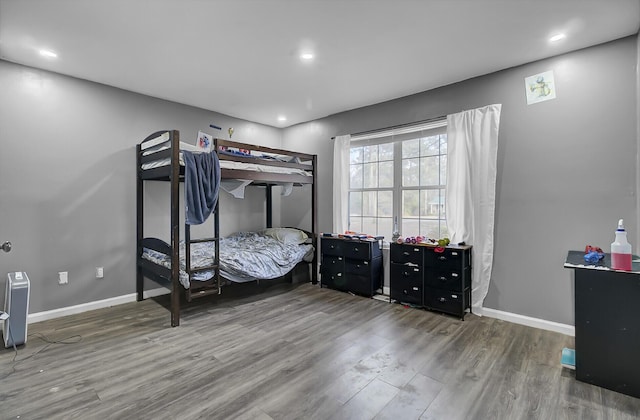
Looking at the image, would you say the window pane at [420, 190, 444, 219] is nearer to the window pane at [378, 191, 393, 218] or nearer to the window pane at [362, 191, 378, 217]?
the window pane at [378, 191, 393, 218]

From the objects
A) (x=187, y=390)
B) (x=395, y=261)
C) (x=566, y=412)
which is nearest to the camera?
(x=566, y=412)

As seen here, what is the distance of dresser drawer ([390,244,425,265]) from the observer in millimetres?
3402

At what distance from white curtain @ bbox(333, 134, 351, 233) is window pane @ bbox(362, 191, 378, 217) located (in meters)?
0.25

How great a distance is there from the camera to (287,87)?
3559 millimetres

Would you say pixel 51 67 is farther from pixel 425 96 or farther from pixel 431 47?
pixel 425 96

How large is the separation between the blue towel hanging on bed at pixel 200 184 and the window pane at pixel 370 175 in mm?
2090

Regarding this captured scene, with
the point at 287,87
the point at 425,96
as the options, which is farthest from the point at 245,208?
the point at 425,96

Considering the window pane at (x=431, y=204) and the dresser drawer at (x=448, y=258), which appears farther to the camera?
the window pane at (x=431, y=204)

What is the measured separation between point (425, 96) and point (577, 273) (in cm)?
249

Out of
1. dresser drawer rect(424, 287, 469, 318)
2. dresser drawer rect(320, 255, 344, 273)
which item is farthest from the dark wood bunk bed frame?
dresser drawer rect(424, 287, 469, 318)

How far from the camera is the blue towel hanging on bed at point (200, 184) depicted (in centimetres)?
304

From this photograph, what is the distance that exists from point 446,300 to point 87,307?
3896 mm

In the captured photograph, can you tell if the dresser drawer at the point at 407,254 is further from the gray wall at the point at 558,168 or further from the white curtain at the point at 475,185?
the gray wall at the point at 558,168

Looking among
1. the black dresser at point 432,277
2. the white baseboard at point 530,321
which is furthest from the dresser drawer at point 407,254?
the white baseboard at point 530,321
